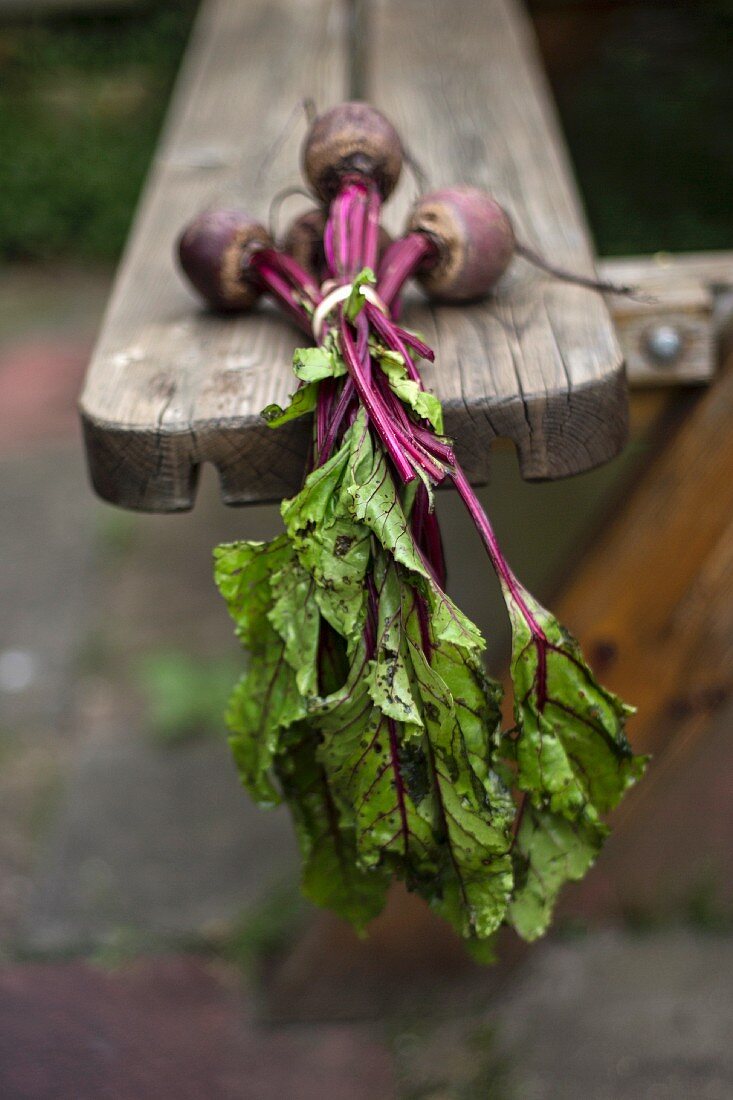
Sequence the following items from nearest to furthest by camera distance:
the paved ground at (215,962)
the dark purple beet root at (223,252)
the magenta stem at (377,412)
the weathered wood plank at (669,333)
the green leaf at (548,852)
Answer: the magenta stem at (377,412)
the green leaf at (548,852)
the dark purple beet root at (223,252)
the weathered wood plank at (669,333)
the paved ground at (215,962)

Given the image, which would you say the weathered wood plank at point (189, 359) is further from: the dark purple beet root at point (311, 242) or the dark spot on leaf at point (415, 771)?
the dark spot on leaf at point (415, 771)

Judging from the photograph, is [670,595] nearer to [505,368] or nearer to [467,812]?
[505,368]

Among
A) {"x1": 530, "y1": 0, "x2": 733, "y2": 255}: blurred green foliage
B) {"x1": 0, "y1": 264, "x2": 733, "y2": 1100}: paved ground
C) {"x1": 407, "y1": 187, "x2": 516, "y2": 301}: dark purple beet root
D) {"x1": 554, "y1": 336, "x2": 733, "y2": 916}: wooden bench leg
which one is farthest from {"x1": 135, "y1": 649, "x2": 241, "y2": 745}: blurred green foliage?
{"x1": 530, "y1": 0, "x2": 733, "y2": 255}: blurred green foliage

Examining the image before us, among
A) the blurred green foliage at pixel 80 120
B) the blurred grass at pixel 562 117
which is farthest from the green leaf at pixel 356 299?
the blurred green foliage at pixel 80 120

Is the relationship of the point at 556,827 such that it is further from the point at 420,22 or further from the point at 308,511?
the point at 420,22

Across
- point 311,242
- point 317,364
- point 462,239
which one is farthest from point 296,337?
point 317,364

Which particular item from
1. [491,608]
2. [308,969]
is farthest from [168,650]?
[308,969]
